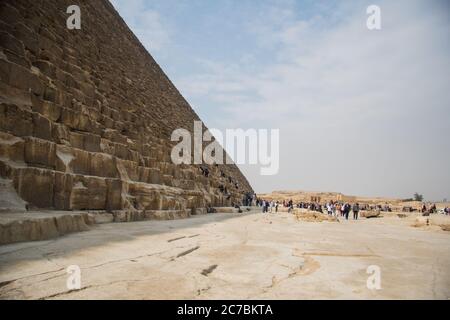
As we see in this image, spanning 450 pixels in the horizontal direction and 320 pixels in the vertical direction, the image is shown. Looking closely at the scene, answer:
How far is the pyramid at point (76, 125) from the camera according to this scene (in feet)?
16.9

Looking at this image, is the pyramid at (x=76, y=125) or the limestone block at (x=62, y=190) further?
the limestone block at (x=62, y=190)

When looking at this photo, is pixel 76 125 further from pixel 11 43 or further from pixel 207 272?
pixel 207 272

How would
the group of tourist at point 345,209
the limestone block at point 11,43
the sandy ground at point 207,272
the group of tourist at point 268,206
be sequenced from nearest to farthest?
1. the sandy ground at point 207,272
2. the limestone block at point 11,43
3. the group of tourist at point 345,209
4. the group of tourist at point 268,206

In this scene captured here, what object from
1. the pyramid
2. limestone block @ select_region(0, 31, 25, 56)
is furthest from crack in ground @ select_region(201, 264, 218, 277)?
limestone block @ select_region(0, 31, 25, 56)

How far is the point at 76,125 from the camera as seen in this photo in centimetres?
711

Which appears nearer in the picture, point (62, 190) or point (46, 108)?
point (62, 190)

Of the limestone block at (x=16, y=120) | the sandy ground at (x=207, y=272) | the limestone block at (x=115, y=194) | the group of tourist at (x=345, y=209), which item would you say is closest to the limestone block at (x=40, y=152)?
the limestone block at (x=16, y=120)

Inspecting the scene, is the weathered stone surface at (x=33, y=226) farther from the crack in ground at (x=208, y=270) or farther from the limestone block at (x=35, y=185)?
the crack in ground at (x=208, y=270)

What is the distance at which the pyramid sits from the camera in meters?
5.16

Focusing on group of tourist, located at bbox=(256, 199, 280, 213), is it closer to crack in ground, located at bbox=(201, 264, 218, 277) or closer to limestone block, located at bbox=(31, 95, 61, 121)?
limestone block, located at bbox=(31, 95, 61, 121)

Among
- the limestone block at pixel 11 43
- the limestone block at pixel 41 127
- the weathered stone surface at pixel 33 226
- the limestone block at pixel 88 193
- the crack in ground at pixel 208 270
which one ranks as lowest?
the crack in ground at pixel 208 270

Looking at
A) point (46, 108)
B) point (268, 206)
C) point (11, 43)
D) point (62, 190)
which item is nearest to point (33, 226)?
point (62, 190)

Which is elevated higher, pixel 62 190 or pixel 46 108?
pixel 46 108

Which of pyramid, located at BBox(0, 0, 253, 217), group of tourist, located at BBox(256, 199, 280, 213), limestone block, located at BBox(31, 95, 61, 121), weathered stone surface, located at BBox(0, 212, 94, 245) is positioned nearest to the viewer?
weathered stone surface, located at BBox(0, 212, 94, 245)
